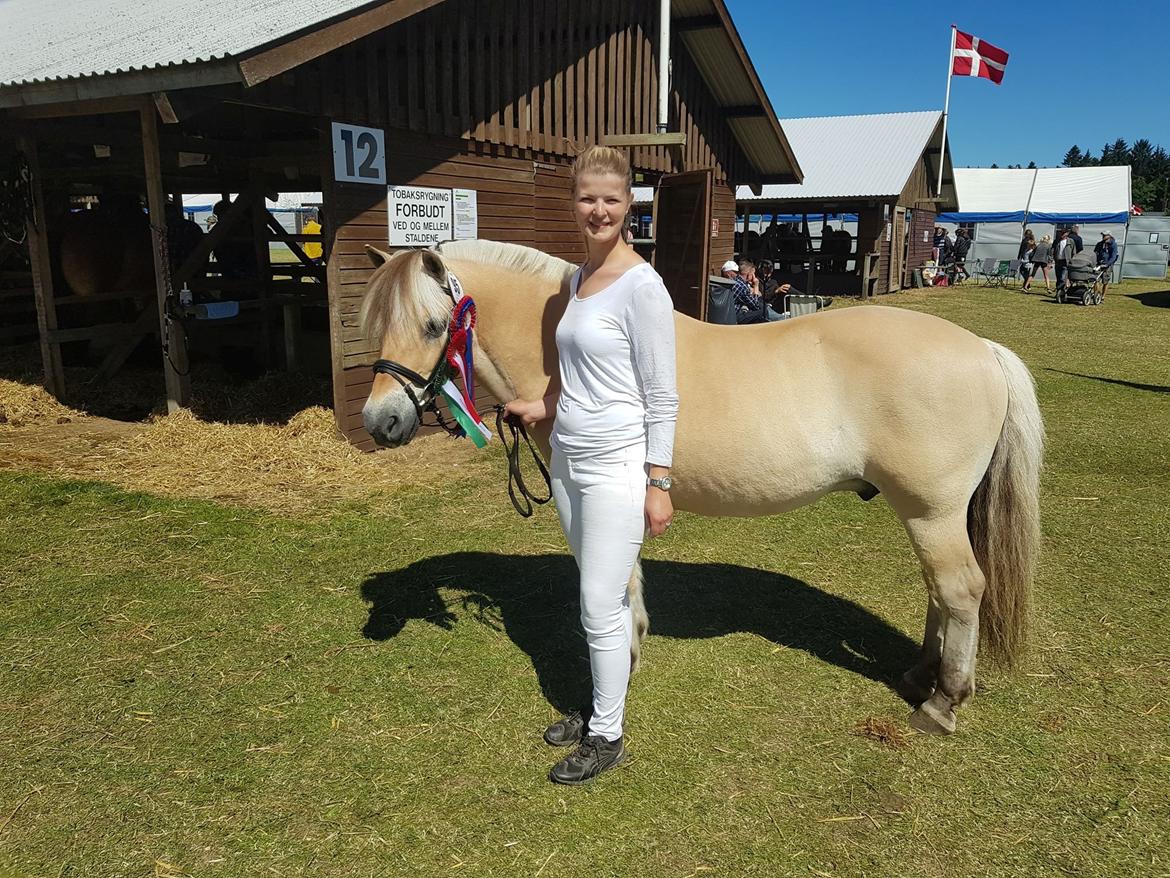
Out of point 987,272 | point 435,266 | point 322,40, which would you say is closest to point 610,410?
point 435,266

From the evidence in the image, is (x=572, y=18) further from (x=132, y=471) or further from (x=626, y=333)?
(x=626, y=333)

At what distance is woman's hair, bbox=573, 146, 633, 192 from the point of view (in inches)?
91.4

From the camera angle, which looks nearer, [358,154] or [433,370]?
[433,370]

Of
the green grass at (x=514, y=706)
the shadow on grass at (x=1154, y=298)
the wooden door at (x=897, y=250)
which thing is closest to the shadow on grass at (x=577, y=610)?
the green grass at (x=514, y=706)

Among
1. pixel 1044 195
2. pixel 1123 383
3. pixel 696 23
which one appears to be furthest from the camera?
pixel 1044 195

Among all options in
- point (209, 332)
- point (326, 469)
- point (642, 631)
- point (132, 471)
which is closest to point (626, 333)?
point (642, 631)

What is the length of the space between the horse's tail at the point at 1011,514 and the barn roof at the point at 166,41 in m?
4.94

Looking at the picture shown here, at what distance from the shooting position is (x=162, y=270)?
6996 millimetres

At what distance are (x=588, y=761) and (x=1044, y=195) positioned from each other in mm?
41602

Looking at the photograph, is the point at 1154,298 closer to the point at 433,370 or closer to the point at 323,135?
the point at 323,135

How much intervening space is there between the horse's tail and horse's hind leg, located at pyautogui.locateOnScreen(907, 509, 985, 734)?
0.12 m

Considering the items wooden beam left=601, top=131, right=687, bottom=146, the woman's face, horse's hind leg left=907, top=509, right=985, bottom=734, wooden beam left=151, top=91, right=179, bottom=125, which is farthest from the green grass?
wooden beam left=601, top=131, right=687, bottom=146

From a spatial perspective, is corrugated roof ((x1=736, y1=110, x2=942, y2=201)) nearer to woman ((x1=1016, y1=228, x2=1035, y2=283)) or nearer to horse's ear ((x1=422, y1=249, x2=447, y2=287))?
woman ((x1=1016, y1=228, x2=1035, y2=283))

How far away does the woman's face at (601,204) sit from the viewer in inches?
91.7
